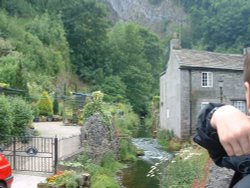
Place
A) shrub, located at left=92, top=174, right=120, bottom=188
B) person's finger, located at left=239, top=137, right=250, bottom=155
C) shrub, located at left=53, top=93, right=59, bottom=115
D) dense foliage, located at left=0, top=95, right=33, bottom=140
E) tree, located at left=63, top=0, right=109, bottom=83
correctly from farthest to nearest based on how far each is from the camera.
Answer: tree, located at left=63, top=0, right=109, bottom=83, shrub, located at left=53, top=93, right=59, bottom=115, dense foliage, located at left=0, top=95, right=33, bottom=140, shrub, located at left=92, top=174, right=120, bottom=188, person's finger, located at left=239, top=137, right=250, bottom=155

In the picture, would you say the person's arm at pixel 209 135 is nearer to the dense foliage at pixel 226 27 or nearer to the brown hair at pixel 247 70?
the brown hair at pixel 247 70

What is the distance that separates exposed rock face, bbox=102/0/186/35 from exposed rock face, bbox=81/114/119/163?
313ft

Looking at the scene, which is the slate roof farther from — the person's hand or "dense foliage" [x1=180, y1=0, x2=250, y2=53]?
"dense foliage" [x1=180, y1=0, x2=250, y2=53]

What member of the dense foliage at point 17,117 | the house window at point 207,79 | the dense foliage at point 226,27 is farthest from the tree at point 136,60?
the dense foliage at point 17,117

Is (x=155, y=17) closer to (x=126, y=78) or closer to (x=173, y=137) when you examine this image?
(x=126, y=78)

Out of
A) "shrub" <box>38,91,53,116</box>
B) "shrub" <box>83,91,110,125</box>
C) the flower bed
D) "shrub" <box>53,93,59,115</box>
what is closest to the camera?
the flower bed

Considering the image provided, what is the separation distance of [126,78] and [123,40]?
9.04 metres

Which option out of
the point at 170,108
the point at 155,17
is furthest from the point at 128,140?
the point at 155,17

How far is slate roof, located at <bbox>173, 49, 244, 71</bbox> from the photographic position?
96.0ft

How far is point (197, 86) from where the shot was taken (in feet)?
96.3

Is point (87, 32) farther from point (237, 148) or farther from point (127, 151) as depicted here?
point (237, 148)

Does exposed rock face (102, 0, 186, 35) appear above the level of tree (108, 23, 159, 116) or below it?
above

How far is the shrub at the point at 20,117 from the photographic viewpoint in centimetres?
1877

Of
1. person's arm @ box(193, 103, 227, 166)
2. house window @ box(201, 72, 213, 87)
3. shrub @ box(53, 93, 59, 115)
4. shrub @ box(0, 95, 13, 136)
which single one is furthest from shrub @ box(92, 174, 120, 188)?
shrub @ box(53, 93, 59, 115)
